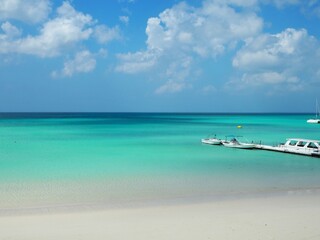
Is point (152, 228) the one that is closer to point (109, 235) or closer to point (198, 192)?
point (109, 235)

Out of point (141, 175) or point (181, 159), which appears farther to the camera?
point (181, 159)

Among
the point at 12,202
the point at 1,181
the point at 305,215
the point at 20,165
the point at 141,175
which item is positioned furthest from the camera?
the point at 20,165

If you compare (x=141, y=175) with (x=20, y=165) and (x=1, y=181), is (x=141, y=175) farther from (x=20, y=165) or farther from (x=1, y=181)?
(x=20, y=165)

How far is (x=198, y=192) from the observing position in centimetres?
1388

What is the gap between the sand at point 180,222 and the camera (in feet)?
27.8

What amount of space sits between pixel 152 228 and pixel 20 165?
14106 mm

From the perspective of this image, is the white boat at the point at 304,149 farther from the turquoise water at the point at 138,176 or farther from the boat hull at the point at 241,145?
the boat hull at the point at 241,145

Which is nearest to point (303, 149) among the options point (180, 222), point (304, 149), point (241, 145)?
point (304, 149)

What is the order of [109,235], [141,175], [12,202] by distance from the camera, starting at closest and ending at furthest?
[109,235] < [12,202] < [141,175]

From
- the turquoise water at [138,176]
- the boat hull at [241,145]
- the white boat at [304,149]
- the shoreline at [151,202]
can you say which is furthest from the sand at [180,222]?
the boat hull at [241,145]

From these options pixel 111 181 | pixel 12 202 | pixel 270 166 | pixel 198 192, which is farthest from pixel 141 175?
pixel 270 166

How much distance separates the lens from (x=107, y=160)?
23125 mm

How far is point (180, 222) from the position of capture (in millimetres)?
9555

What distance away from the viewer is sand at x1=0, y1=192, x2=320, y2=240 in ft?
27.8
